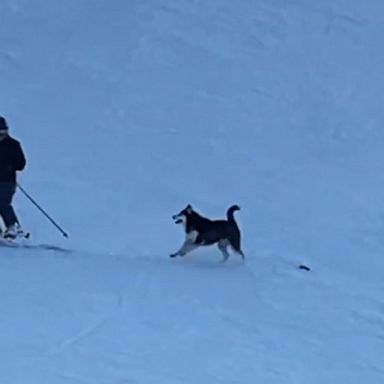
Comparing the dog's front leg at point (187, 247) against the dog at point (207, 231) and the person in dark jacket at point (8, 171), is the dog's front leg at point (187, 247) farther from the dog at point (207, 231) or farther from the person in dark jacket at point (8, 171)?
the person in dark jacket at point (8, 171)

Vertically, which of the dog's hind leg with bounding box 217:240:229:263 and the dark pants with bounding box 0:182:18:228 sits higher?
the dog's hind leg with bounding box 217:240:229:263

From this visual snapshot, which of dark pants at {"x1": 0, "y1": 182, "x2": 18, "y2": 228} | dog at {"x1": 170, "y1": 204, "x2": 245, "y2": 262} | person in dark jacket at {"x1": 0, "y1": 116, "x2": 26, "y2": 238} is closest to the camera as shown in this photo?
dog at {"x1": 170, "y1": 204, "x2": 245, "y2": 262}

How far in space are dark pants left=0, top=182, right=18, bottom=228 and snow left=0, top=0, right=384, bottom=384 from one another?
1.16 feet

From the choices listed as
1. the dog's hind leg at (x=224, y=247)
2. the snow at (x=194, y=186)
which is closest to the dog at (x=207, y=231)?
the dog's hind leg at (x=224, y=247)

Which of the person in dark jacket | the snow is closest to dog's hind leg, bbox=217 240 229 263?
the snow

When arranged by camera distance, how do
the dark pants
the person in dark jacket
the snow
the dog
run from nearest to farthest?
the snow
the dog
the person in dark jacket
the dark pants

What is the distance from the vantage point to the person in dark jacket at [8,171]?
10586mm

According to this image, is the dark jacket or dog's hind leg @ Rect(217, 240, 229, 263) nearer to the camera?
dog's hind leg @ Rect(217, 240, 229, 263)

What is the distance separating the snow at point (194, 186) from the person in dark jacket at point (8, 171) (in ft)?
1.05

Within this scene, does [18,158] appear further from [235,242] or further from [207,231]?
[235,242]

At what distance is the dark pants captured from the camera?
35.3 feet

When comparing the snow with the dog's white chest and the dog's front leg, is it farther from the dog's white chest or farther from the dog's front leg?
the dog's white chest

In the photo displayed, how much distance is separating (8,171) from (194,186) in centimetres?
407

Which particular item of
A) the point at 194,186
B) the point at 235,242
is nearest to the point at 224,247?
the point at 235,242
